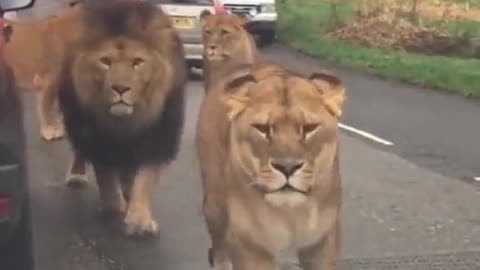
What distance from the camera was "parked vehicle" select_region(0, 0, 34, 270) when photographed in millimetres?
6000

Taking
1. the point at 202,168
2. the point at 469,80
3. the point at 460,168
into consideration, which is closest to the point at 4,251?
the point at 202,168

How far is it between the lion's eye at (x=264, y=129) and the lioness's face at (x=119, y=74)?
285 cm

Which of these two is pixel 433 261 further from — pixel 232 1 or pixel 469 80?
pixel 232 1

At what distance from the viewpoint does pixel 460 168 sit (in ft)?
40.5

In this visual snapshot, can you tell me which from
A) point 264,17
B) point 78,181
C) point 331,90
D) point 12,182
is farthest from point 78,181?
point 264,17

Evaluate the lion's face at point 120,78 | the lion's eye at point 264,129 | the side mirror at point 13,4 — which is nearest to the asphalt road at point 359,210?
the lion's face at point 120,78

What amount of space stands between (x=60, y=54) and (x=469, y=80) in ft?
36.4

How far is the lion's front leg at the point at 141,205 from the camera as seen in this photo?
28.6 ft

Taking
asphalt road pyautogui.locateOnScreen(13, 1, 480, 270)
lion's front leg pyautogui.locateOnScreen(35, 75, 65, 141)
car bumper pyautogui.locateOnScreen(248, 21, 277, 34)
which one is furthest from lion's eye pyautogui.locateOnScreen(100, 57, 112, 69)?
car bumper pyautogui.locateOnScreen(248, 21, 277, 34)

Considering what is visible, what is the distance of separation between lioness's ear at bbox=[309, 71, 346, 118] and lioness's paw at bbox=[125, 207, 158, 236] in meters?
3.12

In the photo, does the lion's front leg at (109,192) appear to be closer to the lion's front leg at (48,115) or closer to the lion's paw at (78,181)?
the lion's paw at (78,181)

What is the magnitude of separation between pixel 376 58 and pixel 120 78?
1580 centimetres

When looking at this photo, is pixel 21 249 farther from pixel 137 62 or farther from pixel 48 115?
pixel 48 115

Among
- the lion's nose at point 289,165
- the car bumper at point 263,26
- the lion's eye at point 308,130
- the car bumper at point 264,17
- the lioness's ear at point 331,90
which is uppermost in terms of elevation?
the lioness's ear at point 331,90
